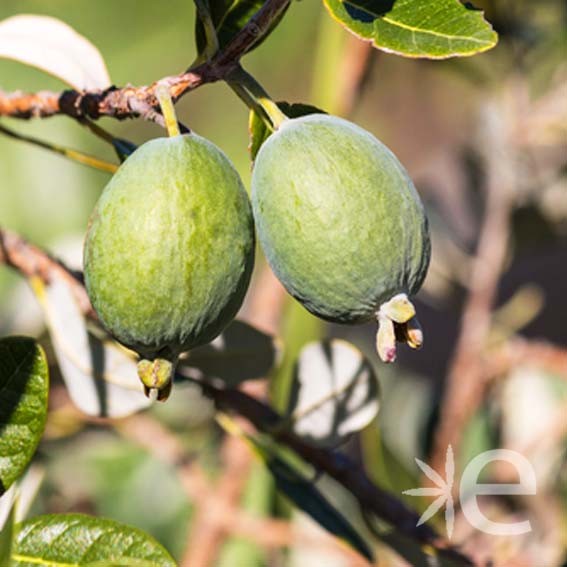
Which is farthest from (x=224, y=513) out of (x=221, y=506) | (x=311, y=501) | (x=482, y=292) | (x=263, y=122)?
(x=263, y=122)

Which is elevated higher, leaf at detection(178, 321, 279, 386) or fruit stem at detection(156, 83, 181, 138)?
fruit stem at detection(156, 83, 181, 138)

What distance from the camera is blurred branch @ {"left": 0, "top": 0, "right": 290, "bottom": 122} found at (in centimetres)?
62

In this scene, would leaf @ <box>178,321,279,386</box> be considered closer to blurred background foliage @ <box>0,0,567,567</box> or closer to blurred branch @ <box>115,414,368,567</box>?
blurred background foliage @ <box>0,0,567,567</box>

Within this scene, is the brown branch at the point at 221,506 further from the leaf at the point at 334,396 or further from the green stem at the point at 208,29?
the green stem at the point at 208,29

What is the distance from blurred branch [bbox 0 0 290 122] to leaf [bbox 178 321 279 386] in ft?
0.85

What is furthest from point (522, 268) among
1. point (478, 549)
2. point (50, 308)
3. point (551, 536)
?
point (50, 308)

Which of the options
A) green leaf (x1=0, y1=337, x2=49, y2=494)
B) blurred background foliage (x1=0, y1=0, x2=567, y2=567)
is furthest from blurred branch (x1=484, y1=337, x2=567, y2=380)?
green leaf (x1=0, y1=337, x2=49, y2=494)

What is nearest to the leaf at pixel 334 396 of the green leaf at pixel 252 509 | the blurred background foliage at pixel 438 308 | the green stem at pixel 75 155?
the blurred background foliage at pixel 438 308

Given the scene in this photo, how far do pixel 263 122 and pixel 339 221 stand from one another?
140 millimetres

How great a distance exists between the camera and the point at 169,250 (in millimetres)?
562

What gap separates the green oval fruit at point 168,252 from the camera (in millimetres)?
563

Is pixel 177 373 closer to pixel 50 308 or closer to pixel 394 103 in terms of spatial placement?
pixel 50 308

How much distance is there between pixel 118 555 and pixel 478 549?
2.41 feet

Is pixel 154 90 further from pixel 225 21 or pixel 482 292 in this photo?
pixel 482 292
